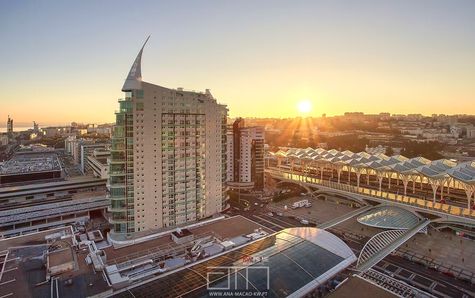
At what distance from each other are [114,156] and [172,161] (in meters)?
5.96

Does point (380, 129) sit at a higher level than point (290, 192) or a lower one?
higher

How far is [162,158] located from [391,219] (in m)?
25.7

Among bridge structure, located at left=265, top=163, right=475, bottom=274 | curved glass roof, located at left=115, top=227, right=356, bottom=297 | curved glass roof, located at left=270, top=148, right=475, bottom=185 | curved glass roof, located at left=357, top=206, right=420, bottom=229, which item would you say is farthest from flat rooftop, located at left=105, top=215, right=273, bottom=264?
curved glass roof, located at left=270, top=148, right=475, bottom=185

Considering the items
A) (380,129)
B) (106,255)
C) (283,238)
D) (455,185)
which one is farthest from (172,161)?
(380,129)

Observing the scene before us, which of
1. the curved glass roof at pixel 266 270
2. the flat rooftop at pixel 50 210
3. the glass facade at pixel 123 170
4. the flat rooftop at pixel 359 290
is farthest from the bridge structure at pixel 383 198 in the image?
the flat rooftop at pixel 50 210

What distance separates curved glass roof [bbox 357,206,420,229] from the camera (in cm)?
3198

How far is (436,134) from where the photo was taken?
10538 centimetres

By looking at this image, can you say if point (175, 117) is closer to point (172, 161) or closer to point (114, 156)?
point (172, 161)

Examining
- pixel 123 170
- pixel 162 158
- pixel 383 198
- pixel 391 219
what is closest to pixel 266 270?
pixel 162 158

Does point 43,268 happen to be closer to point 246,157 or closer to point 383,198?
point 246,157

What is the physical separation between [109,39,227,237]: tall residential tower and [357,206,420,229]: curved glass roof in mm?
17574

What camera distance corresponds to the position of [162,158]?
3272 cm

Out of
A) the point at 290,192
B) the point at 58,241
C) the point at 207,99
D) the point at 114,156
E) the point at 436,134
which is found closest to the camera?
the point at 58,241

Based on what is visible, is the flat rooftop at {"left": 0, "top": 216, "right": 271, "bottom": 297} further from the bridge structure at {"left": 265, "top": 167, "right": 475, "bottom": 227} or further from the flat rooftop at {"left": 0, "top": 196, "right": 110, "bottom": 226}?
the bridge structure at {"left": 265, "top": 167, "right": 475, "bottom": 227}
